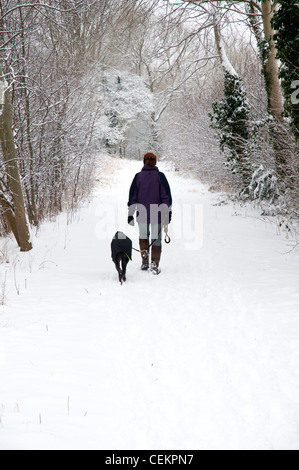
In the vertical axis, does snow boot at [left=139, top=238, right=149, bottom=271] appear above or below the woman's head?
below

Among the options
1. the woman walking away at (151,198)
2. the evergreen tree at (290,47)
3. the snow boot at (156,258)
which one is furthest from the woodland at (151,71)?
the snow boot at (156,258)

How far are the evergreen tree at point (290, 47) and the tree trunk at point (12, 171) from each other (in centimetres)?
492

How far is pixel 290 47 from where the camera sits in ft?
17.6

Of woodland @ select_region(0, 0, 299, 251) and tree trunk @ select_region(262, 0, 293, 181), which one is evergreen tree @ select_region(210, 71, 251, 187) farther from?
tree trunk @ select_region(262, 0, 293, 181)

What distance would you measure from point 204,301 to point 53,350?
202 cm

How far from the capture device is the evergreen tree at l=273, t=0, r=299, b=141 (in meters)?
5.43

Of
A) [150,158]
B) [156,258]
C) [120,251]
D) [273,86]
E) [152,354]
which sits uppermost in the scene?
[273,86]

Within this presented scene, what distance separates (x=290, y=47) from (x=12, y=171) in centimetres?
530

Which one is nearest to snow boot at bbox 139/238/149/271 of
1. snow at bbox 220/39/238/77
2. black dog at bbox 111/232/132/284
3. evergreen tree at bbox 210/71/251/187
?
black dog at bbox 111/232/132/284

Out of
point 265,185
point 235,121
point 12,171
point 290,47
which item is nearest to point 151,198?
point 12,171

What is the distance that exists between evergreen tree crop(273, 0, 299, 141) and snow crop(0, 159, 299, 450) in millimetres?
2640

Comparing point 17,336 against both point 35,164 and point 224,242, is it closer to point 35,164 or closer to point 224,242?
point 224,242

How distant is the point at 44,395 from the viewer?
2361mm

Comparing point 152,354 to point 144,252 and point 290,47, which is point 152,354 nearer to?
point 144,252
